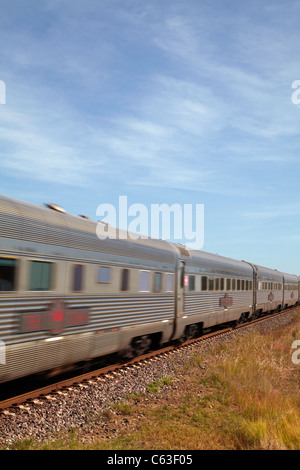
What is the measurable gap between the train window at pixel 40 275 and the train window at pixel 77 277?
661 mm

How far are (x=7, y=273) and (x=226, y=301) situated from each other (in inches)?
477

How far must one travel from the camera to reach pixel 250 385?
7.89 m

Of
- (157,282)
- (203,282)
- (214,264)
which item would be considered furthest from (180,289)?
(214,264)

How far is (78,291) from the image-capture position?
25.0 ft

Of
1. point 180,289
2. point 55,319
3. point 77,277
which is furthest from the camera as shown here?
point 180,289

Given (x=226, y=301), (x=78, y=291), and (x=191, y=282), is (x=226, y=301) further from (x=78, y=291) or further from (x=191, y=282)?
(x=78, y=291)

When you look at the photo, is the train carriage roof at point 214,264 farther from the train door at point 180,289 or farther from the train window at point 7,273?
the train window at point 7,273

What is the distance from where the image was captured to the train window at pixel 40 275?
259 inches

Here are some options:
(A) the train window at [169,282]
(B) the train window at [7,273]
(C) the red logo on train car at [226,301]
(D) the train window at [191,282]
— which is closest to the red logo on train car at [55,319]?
(B) the train window at [7,273]

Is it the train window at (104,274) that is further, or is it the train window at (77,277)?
the train window at (104,274)

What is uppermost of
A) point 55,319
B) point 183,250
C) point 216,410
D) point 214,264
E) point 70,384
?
point 183,250

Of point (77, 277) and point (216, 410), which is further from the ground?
point (77, 277)
